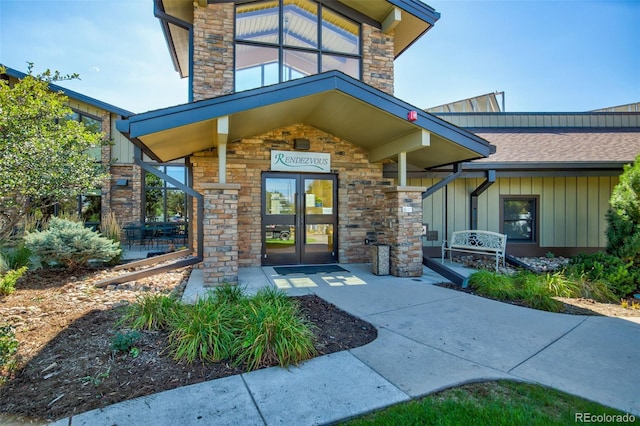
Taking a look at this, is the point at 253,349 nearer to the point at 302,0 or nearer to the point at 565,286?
the point at 565,286

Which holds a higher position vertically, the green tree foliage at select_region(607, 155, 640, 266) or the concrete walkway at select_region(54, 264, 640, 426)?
the green tree foliage at select_region(607, 155, 640, 266)

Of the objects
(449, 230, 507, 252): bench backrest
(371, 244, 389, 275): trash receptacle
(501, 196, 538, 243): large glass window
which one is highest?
(501, 196, 538, 243): large glass window

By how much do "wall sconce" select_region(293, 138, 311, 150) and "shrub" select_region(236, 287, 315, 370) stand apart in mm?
4864

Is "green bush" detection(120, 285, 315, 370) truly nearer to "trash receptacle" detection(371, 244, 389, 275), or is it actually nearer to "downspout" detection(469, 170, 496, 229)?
"trash receptacle" detection(371, 244, 389, 275)

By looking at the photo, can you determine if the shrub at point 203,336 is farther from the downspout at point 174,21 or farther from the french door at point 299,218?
the downspout at point 174,21

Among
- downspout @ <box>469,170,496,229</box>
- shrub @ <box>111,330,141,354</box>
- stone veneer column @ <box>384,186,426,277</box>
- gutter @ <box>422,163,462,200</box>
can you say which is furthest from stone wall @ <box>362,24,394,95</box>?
shrub @ <box>111,330,141,354</box>

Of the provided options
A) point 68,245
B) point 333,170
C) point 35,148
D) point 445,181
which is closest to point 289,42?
point 333,170

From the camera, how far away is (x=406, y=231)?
21.7ft

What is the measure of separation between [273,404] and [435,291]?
404 cm

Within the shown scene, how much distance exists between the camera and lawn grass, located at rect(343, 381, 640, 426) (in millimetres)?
2146

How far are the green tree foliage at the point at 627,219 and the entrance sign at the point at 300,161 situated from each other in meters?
6.18

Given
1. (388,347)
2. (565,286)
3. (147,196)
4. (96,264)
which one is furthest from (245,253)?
(147,196)

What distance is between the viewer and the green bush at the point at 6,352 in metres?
2.65

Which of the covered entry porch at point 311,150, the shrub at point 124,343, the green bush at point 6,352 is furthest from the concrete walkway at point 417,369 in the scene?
the covered entry porch at point 311,150
